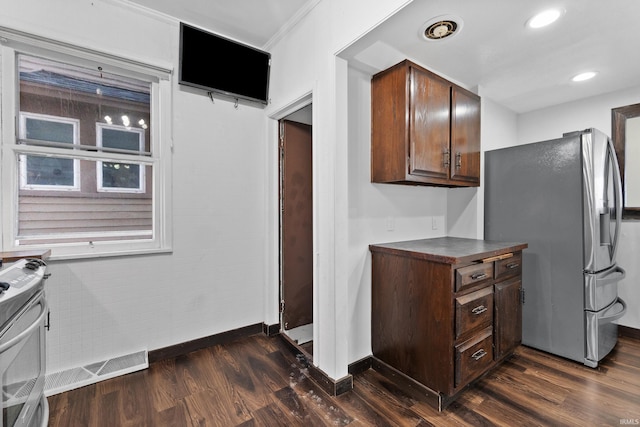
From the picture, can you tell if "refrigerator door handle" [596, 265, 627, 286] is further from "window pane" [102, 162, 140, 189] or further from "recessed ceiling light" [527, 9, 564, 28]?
Answer: "window pane" [102, 162, 140, 189]

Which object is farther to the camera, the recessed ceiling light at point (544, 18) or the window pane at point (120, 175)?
the window pane at point (120, 175)

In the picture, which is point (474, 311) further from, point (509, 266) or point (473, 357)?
point (509, 266)

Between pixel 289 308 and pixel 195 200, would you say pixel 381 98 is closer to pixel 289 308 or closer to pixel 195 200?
pixel 195 200

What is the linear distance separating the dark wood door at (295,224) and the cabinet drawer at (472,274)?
159 cm

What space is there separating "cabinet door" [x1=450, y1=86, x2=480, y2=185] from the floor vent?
9.17 ft

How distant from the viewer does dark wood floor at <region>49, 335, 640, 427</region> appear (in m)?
1.62

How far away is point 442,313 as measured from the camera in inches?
67.2

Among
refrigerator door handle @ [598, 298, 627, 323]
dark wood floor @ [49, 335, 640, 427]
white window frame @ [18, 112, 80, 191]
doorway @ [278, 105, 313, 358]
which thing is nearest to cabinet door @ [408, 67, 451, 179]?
doorway @ [278, 105, 313, 358]

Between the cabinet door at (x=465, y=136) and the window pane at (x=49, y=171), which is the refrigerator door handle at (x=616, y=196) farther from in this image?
the window pane at (x=49, y=171)

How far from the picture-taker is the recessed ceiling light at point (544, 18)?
5.45 ft

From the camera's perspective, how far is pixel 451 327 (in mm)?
1671

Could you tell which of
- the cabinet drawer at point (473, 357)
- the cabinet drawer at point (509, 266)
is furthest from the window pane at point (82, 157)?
the cabinet drawer at point (509, 266)

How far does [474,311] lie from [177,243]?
2.22 m

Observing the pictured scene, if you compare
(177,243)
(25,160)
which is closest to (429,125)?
(177,243)
